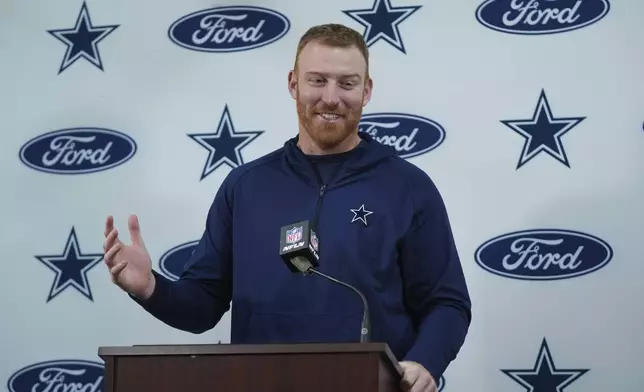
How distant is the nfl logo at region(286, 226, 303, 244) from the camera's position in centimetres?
212

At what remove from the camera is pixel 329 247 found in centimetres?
254

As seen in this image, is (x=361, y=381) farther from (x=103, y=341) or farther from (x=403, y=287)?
(x=103, y=341)

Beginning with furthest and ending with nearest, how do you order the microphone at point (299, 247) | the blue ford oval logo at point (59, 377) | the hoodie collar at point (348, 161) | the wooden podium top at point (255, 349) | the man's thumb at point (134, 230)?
the blue ford oval logo at point (59, 377)
the hoodie collar at point (348, 161)
the man's thumb at point (134, 230)
the microphone at point (299, 247)
the wooden podium top at point (255, 349)

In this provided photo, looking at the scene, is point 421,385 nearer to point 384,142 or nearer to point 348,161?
point 348,161

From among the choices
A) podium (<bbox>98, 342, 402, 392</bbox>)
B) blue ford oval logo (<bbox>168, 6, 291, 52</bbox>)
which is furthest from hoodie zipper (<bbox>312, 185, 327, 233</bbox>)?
blue ford oval logo (<bbox>168, 6, 291, 52</bbox>)

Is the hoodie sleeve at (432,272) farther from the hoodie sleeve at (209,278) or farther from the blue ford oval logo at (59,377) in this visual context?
the blue ford oval logo at (59,377)

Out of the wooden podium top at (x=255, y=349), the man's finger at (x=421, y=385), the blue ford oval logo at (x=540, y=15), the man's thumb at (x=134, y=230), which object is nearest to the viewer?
the wooden podium top at (x=255, y=349)

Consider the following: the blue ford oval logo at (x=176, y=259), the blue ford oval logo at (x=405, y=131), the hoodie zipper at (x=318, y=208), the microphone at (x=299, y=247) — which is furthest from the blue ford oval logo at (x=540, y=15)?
the microphone at (x=299, y=247)

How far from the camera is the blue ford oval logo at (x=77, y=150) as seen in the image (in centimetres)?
353

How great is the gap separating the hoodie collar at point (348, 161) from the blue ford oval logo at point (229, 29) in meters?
0.82

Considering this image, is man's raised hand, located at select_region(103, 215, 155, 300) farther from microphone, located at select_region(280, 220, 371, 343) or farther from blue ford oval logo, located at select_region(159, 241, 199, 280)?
blue ford oval logo, located at select_region(159, 241, 199, 280)

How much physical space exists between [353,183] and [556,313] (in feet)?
2.84

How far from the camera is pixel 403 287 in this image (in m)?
2.63

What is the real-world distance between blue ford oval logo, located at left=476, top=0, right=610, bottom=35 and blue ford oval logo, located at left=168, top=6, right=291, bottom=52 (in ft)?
2.23
